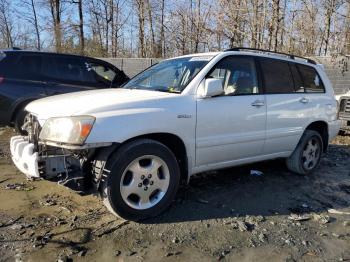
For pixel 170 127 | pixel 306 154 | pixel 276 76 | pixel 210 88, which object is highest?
pixel 276 76

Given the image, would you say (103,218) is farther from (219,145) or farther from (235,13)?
(235,13)

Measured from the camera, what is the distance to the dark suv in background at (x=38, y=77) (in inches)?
284

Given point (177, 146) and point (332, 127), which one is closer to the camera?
point (177, 146)

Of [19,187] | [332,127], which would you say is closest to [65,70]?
[19,187]

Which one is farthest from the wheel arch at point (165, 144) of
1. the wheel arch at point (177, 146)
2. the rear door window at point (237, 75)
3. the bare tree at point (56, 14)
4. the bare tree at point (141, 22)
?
the bare tree at point (56, 14)

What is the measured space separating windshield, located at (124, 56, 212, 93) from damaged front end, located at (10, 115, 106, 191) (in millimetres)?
1300

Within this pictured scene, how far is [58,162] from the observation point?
148 inches

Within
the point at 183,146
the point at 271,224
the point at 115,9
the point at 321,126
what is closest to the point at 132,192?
the point at 183,146

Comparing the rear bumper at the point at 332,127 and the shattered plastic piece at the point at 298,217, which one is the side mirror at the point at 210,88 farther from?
the rear bumper at the point at 332,127

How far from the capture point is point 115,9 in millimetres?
31500

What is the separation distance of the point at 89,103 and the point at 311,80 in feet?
12.1

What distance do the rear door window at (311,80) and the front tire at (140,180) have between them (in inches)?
110

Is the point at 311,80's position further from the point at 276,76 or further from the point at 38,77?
the point at 38,77

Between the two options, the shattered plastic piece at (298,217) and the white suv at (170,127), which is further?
the shattered plastic piece at (298,217)
